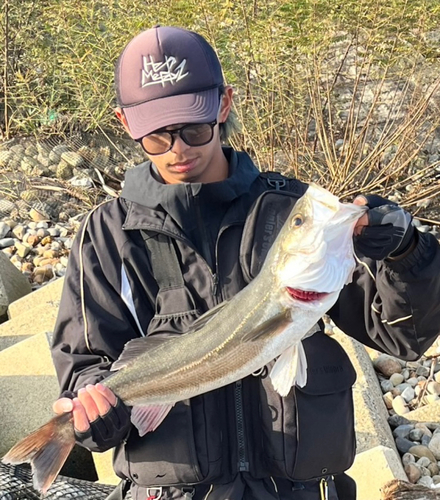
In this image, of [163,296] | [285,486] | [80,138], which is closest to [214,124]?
[163,296]

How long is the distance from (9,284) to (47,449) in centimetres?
559

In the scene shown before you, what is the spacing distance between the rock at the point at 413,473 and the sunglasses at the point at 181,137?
317 centimetres

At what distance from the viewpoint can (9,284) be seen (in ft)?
27.0

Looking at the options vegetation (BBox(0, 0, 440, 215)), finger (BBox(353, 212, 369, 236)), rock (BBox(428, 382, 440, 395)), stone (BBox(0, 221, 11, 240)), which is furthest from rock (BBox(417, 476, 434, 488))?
stone (BBox(0, 221, 11, 240))

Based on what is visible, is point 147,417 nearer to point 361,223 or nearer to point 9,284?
point 361,223

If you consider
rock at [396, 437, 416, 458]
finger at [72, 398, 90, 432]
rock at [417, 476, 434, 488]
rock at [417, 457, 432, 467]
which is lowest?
rock at [396, 437, 416, 458]

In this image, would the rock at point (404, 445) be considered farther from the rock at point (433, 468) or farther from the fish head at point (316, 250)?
the fish head at point (316, 250)

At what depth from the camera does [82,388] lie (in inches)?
117

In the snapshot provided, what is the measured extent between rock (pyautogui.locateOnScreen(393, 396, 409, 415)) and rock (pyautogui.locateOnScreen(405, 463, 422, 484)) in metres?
0.88

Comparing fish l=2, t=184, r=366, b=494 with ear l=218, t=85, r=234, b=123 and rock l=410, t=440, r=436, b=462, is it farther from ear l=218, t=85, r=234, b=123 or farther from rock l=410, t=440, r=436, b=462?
rock l=410, t=440, r=436, b=462

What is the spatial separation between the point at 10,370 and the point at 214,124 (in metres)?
3.42

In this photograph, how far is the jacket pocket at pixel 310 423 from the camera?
3.01 meters

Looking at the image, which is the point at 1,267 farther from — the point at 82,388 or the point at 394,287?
the point at 394,287

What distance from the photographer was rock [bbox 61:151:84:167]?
1152 centimetres
